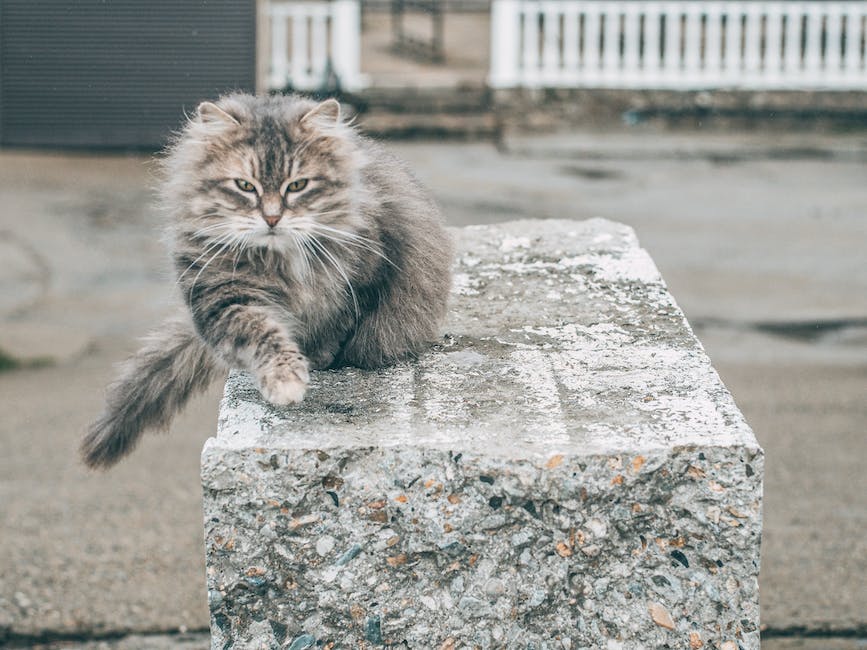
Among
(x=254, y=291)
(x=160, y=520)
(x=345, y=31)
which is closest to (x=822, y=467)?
(x=160, y=520)

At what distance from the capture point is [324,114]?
3.10 m

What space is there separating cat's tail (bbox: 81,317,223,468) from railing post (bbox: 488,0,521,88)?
10313 millimetres

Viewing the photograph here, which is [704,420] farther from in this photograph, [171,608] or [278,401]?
[171,608]

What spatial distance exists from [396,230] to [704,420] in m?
1.03

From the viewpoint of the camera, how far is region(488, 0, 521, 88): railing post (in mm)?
13070

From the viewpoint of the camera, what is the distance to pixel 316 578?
8.21 ft

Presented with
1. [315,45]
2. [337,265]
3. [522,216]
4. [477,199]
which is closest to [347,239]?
[337,265]

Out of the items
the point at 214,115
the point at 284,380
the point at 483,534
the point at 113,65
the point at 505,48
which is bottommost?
the point at 483,534

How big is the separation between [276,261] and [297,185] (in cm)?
21

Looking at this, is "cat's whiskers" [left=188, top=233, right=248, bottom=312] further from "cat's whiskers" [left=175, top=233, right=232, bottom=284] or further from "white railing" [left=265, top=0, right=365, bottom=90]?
"white railing" [left=265, top=0, right=365, bottom=90]

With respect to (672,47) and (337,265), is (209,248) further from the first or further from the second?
(672,47)

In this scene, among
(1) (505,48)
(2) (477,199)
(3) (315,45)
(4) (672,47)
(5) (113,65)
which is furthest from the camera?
(4) (672,47)

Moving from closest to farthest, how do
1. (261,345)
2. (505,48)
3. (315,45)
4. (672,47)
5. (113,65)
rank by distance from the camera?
(261,345)
(113,65)
(505,48)
(315,45)
(672,47)

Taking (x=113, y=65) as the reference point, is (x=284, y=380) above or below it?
below
